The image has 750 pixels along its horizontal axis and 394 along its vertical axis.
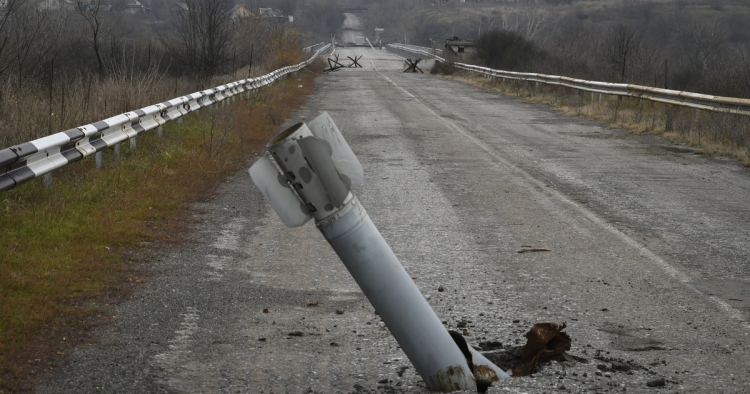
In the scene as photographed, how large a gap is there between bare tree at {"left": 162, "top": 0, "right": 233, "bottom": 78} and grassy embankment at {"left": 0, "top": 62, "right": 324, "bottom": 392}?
12448 millimetres

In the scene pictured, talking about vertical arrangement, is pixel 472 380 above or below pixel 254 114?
above

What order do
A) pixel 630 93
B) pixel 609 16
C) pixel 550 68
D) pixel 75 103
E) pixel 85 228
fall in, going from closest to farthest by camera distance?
pixel 85 228 → pixel 75 103 → pixel 630 93 → pixel 550 68 → pixel 609 16

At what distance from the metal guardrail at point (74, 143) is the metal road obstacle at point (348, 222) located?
391 cm

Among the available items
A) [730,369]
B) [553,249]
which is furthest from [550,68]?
[730,369]

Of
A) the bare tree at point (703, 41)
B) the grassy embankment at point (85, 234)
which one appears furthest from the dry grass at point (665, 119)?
the bare tree at point (703, 41)

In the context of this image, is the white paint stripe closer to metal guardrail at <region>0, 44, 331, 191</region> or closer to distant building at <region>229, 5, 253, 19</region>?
metal guardrail at <region>0, 44, 331, 191</region>

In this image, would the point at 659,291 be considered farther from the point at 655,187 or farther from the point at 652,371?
the point at 655,187

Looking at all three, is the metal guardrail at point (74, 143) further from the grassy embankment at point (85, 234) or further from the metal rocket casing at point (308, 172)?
the metal rocket casing at point (308, 172)

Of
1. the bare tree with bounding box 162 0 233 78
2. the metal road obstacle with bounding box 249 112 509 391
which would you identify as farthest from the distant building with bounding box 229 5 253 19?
the metal road obstacle with bounding box 249 112 509 391

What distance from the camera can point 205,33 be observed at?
2609cm

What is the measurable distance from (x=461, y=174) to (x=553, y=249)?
455 centimetres

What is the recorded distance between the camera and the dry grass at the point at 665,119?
1540 centimetres

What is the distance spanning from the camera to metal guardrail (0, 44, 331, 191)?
7211mm

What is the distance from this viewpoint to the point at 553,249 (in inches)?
303
